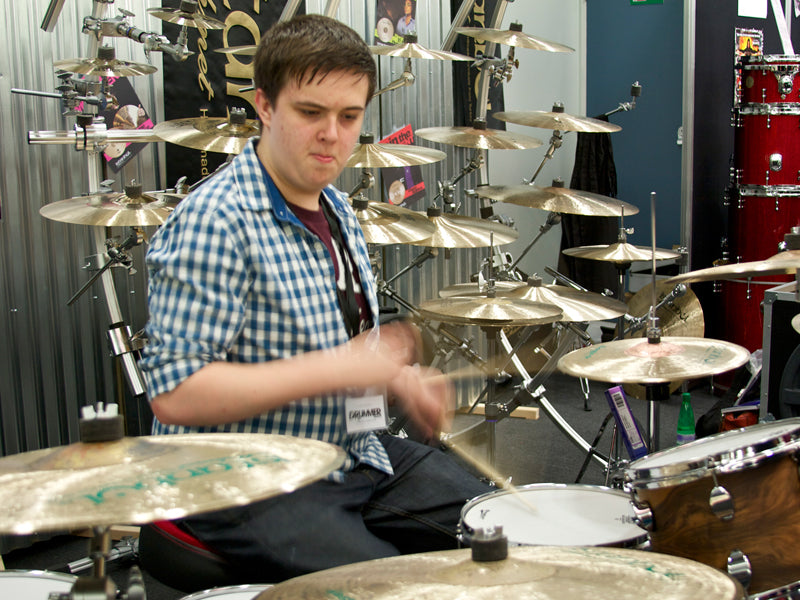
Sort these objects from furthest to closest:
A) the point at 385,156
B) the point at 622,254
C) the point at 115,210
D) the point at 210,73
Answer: the point at 622,254
the point at 210,73
the point at 385,156
the point at 115,210

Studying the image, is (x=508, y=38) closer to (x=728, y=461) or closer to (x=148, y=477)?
(x=728, y=461)

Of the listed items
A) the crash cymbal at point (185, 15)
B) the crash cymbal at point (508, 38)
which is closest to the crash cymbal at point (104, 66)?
the crash cymbal at point (185, 15)

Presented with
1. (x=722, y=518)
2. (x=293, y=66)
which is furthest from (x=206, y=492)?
(x=722, y=518)

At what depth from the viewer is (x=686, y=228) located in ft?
15.2

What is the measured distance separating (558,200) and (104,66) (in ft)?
5.68

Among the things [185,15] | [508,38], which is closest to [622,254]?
[508,38]

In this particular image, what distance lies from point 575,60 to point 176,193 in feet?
11.4

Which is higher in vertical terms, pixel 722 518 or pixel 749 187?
pixel 749 187

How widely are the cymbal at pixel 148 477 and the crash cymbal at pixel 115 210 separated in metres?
1.45

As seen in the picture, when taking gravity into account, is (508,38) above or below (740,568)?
above

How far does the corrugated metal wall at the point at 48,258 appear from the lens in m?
2.68

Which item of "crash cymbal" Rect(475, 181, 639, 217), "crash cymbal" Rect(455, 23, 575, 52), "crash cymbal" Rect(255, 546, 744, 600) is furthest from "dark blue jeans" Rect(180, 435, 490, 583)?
"crash cymbal" Rect(455, 23, 575, 52)

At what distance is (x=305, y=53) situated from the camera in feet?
4.43

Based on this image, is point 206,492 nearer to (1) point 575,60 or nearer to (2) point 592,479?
(2) point 592,479
